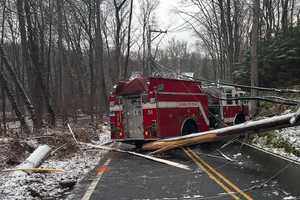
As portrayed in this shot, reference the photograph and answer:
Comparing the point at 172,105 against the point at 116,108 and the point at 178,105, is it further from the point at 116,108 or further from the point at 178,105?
the point at 116,108

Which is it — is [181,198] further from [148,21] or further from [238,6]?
[148,21]

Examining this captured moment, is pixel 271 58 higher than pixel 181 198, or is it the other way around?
pixel 271 58

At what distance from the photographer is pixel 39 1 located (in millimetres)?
26781

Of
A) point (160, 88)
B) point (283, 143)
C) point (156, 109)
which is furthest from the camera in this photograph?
point (160, 88)

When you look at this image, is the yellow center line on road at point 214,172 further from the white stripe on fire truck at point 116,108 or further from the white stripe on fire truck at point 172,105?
the white stripe on fire truck at point 116,108

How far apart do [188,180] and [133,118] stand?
22.0 feet

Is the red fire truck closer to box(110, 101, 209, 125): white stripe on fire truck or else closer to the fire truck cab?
box(110, 101, 209, 125): white stripe on fire truck

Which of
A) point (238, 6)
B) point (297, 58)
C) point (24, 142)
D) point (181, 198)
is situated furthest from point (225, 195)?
point (238, 6)

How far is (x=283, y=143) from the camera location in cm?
1378

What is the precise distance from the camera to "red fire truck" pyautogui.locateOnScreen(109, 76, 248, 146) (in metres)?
15.4

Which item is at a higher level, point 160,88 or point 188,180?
point 160,88

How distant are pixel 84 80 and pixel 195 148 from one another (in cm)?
3848

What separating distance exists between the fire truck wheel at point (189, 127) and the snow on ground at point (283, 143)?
2.60m

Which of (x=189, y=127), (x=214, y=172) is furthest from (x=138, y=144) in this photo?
(x=214, y=172)
